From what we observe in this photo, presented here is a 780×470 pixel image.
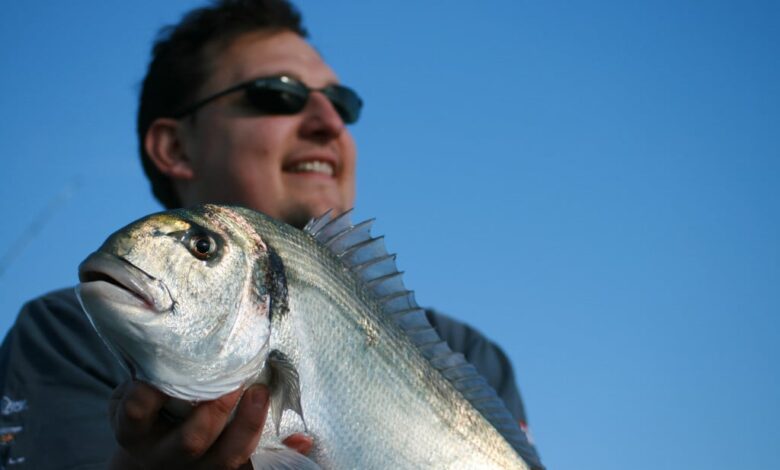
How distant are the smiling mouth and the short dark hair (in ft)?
3.04

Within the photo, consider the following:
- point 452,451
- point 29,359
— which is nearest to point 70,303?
point 29,359

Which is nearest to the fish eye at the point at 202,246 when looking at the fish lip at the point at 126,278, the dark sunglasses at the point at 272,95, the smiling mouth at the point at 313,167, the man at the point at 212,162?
the fish lip at the point at 126,278

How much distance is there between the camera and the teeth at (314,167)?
5199mm

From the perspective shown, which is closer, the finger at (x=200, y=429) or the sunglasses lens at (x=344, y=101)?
the finger at (x=200, y=429)

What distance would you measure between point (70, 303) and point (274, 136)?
1.65 metres

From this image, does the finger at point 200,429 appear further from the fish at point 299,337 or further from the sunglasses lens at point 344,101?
the sunglasses lens at point 344,101

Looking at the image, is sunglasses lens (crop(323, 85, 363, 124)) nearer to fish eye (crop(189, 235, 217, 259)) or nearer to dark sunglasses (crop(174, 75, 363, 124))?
dark sunglasses (crop(174, 75, 363, 124))

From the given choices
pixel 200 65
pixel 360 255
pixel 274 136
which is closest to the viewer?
pixel 360 255

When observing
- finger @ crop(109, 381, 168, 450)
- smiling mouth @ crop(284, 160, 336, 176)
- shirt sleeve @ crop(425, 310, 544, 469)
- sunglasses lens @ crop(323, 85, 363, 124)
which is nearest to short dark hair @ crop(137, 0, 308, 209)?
sunglasses lens @ crop(323, 85, 363, 124)

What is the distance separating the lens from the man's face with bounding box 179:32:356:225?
5.05 meters

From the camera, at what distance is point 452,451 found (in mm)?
2584

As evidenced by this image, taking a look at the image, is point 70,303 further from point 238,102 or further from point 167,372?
point 167,372

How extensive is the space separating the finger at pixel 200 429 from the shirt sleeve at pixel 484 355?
300cm

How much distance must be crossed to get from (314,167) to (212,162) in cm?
67
